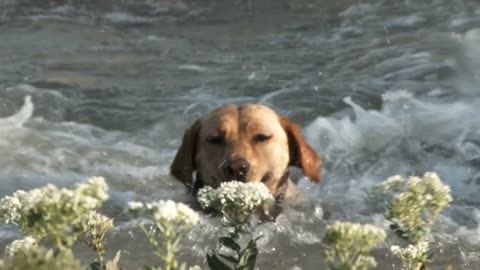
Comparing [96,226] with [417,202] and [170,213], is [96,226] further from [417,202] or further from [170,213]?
[417,202]

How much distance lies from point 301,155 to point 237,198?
391 centimetres

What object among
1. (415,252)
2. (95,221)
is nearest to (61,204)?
(95,221)

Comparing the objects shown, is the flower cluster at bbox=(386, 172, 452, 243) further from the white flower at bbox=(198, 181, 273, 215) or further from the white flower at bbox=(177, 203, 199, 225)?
the white flower at bbox=(177, 203, 199, 225)

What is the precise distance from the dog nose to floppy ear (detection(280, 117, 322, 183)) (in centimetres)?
64

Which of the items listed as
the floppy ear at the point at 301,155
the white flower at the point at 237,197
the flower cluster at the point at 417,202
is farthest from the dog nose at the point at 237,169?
the flower cluster at the point at 417,202

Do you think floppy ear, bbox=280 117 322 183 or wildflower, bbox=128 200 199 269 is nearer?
wildflower, bbox=128 200 199 269

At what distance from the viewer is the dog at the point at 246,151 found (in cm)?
575

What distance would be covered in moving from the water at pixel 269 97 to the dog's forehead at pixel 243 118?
512 mm

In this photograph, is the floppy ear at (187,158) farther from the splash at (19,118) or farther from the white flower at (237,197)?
the white flower at (237,197)

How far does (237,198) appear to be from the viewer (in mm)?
2180

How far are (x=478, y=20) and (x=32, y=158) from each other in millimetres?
6104

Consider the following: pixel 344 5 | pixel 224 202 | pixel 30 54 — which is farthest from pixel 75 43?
pixel 224 202

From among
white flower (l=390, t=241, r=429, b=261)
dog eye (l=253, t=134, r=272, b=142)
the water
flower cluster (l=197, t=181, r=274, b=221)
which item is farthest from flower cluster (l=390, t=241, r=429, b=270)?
dog eye (l=253, t=134, r=272, b=142)

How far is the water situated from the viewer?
6.38 m
